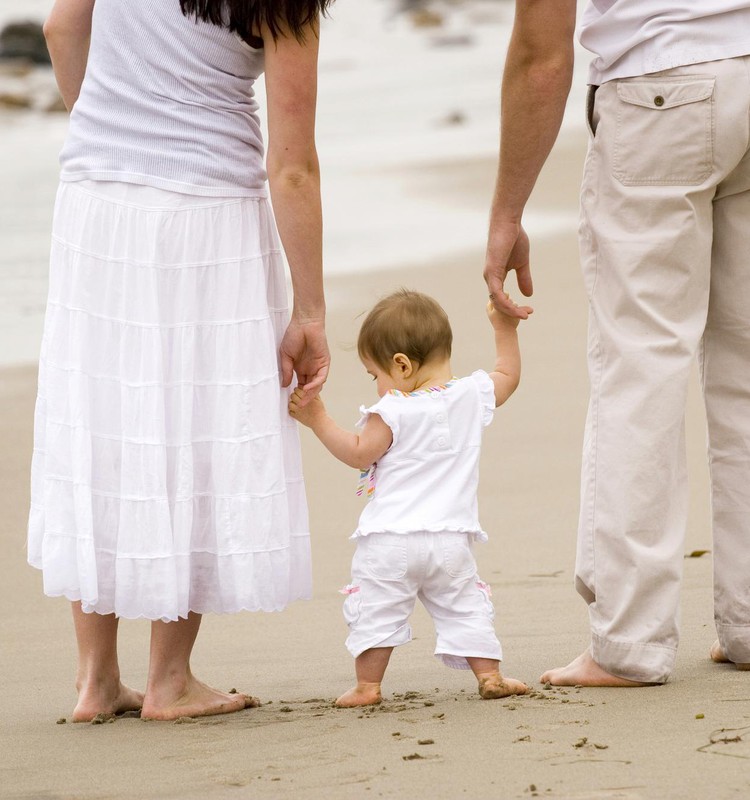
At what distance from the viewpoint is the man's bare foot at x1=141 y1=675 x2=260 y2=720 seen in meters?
3.29

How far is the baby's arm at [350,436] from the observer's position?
325 centimetres

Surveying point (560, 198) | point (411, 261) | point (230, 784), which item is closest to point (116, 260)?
point (230, 784)

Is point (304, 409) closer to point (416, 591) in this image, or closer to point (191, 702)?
point (416, 591)

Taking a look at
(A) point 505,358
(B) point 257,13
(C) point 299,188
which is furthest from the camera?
(A) point 505,358

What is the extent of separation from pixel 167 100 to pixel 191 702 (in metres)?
1.37

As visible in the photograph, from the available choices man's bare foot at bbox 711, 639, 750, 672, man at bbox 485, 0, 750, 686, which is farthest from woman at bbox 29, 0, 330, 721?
man's bare foot at bbox 711, 639, 750, 672

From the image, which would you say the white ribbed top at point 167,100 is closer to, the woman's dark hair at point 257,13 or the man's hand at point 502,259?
the woman's dark hair at point 257,13

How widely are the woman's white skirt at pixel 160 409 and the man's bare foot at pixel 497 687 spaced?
51cm

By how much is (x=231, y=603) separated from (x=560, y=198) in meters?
9.66

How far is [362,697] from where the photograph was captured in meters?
3.23

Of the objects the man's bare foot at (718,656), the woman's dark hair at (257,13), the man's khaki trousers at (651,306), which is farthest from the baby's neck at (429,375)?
the man's bare foot at (718,656)

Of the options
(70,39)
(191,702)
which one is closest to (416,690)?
(191,702)

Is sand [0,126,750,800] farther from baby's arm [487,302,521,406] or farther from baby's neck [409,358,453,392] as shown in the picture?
baby's arm [487,302,521,406]

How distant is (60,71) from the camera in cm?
341
